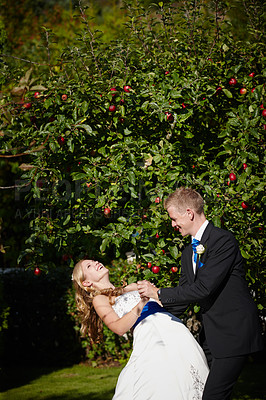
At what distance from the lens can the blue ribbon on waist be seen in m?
3.18

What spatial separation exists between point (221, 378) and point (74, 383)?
14.2ft

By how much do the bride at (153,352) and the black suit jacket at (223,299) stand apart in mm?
156

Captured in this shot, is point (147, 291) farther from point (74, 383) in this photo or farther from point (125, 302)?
point (74, 383)

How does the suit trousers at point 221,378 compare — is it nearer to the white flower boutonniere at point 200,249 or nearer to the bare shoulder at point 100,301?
the white flower boutonniere at point 200,249

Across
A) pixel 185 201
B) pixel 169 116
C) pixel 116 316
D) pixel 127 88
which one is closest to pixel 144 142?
pixel 169 116

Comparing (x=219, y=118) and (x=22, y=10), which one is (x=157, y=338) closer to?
(x=219, y=118)

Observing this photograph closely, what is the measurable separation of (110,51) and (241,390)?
4454mm

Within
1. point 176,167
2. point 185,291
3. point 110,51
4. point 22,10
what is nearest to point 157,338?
point 185,291

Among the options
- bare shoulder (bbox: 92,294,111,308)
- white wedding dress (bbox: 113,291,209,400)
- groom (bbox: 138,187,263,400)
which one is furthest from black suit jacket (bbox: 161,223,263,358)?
bare shoulder (bbox: 92,294,111,308)

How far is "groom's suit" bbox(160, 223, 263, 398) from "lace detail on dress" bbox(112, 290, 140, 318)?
307mm

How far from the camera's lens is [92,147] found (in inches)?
168

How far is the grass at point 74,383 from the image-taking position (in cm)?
604

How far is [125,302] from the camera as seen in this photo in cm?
331

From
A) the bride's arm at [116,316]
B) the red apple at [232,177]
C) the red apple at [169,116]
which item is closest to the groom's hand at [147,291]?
the bride's arm at [116,316]
